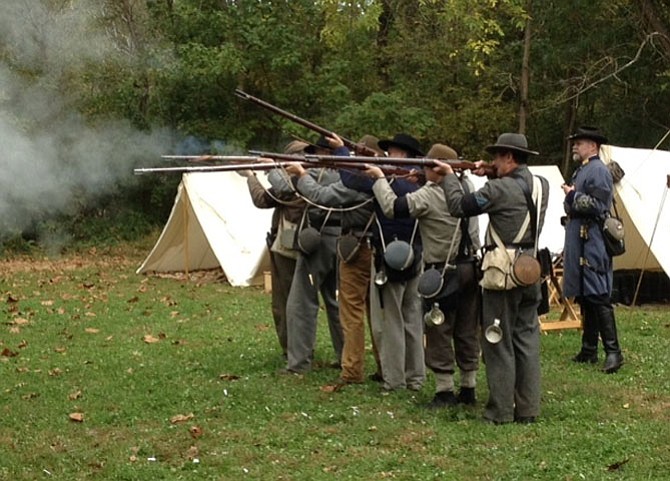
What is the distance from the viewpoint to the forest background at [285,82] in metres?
18.8

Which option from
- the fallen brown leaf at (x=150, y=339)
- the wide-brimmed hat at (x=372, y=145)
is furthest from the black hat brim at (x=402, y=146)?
the fallen brown leaf at (x=150, y=339)

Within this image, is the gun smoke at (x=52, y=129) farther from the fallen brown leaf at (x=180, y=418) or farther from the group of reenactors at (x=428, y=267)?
the fallen brown leaf at (x=180, y=418)

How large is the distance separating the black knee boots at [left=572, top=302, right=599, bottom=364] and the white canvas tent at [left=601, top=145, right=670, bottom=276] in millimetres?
3911

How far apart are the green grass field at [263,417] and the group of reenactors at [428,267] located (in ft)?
0.82

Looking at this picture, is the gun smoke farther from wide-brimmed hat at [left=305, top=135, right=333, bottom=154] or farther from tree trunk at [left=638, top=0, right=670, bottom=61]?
tree trunk at [left=638, top=0, right=670, bottom=61]

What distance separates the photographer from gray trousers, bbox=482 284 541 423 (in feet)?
22.0

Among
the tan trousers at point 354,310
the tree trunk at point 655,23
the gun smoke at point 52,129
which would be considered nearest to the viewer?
the tan trousers at point 354,310

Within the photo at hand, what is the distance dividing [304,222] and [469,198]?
2.14 meters

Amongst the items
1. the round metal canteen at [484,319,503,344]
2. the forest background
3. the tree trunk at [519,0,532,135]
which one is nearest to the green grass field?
the round metal canteen at [484,319,503,344]

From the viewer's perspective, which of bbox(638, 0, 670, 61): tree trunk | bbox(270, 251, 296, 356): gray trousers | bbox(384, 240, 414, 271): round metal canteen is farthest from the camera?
bbox(638, 0, 670, 61): tree trunk

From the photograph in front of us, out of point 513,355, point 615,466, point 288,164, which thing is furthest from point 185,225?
point 615,466

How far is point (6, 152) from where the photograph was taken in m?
14.2

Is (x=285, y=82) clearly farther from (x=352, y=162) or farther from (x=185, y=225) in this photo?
(x=352, y=162)

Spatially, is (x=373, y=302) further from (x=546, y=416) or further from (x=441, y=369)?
(x=546, y=416)
